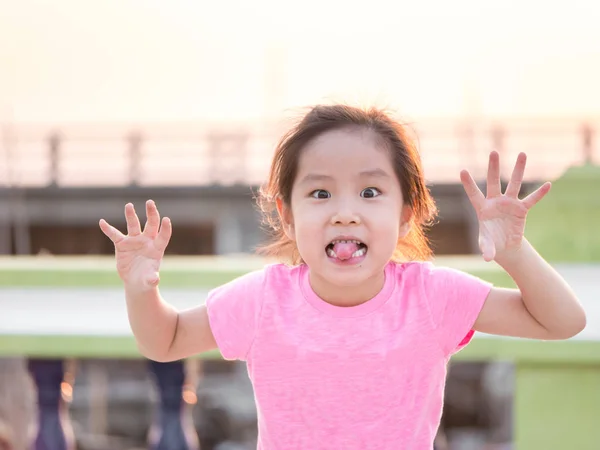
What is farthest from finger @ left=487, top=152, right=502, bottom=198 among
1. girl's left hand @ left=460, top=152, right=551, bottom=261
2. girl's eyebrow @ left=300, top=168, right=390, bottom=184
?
girl's eyebrow @ left=300, top=168, right=390, bottom=184

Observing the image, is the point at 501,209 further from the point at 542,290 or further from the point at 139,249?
the point at 139,249

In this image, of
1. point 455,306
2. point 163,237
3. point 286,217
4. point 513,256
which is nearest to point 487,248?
point 513,256

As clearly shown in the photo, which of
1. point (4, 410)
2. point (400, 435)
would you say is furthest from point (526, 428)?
point (4, 410)

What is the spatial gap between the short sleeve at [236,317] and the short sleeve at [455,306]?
0.36 meters

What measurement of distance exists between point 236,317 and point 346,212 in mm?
337

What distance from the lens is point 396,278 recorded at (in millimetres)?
1796

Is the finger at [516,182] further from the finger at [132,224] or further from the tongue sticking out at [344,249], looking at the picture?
the finger at [132,224]

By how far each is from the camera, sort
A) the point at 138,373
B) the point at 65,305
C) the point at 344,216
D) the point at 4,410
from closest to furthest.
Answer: the point at 344,216, the point at 65,305, the point at 4,410, the point at 138,373

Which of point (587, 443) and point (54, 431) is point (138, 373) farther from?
point (587, 443)

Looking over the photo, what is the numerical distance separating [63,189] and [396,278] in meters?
13.5

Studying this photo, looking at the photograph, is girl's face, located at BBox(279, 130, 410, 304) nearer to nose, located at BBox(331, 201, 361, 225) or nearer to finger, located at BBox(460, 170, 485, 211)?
nose, located at BBox(331, 201, 361, 225)

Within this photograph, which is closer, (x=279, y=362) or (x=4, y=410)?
(x=279, y=362)

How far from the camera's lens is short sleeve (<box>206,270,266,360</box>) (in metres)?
1.75

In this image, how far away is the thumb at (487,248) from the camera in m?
1.56
